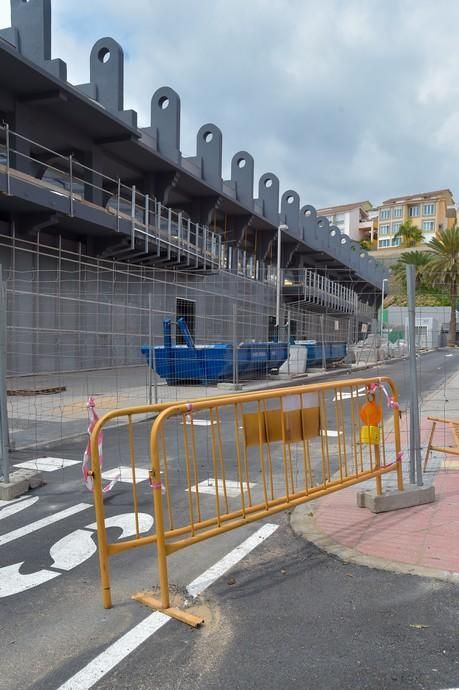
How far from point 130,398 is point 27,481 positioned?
23.1ft

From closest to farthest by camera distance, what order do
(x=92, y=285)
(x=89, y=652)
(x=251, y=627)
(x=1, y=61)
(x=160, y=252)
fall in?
(x=89, y=652)
(x=251, y=627)
(x=1, y=61)
(x=92, y=285)
(x=160, y=252)

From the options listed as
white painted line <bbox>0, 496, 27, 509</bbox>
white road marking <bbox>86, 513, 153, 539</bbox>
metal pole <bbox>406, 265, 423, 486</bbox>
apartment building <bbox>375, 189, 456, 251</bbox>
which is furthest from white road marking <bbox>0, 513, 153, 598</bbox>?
apartment building <bbox>375, 189, 456, 251</bbox>

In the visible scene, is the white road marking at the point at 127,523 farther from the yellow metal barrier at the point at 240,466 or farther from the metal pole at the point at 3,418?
the metal pole at the point at 3,418

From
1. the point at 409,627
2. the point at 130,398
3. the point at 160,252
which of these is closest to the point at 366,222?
the point at 160,252

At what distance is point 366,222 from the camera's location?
142 m

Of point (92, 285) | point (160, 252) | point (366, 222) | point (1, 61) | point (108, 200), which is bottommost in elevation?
point (92, 285)

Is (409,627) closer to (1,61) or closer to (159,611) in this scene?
Answer: (159,611)

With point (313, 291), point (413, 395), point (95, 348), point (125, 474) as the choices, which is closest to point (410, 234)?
point (313, 291)

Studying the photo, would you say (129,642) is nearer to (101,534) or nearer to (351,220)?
(101,534)

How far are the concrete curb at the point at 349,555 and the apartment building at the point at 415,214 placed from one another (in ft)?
398

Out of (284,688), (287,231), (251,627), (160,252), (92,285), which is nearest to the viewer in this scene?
(284,688)

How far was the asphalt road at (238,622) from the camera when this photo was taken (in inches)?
113

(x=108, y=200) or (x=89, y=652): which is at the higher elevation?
(x=108, y=200)

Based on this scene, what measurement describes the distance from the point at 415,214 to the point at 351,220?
695 inches
